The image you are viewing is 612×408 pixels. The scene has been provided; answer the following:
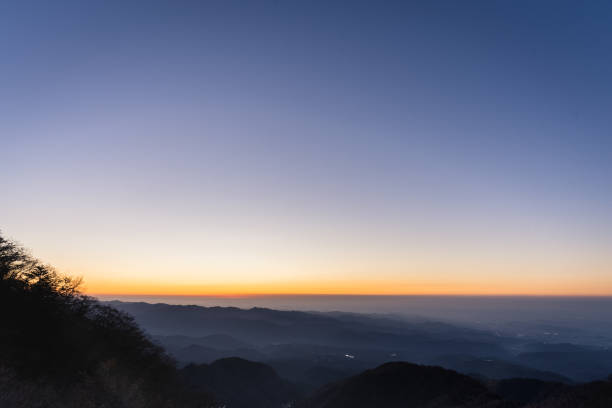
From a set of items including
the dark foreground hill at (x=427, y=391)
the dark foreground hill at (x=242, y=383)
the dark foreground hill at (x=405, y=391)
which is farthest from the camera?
the dark foreground hill at (x=242, y=383)

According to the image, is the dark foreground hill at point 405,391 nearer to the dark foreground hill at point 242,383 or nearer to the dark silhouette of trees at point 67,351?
the dark foreground hill at point 242,383

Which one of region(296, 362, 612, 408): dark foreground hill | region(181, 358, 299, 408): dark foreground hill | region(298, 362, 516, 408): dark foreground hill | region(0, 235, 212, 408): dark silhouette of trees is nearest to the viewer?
region(0, 235, 212, 408): dark silhouette of trees

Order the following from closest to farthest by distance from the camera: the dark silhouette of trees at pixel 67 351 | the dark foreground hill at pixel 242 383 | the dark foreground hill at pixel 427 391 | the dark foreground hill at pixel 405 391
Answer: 1. the dark silhouette of trees at pixel 67 351
2. the dark foreground hill at pixel 427 391
3. the dark foreground hill at pixel 405 391
4. the dark foreground hill at pixel 242 383

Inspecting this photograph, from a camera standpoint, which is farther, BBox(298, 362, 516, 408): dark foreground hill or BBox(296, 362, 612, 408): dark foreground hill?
BBox(298, 362, 516, 408): dark foreground hill

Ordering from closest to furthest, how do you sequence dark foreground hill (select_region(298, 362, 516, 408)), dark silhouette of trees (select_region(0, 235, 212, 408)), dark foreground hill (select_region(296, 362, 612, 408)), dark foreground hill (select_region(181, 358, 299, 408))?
dark silhouette of trees (select_region(0, 235, 212, 408)) → dark foreground hill (select_region(296, 362, 612, 408)) → dark foreground hill (select_region(298, 362, 516, 408)) → dark foreground hill (select_region(181, 358, 299, 408))

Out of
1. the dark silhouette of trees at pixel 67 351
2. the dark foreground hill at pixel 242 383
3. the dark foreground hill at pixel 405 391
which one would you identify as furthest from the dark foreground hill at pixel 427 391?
the dark silhouette of trees at pixel 67 351

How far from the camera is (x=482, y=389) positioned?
92.6m

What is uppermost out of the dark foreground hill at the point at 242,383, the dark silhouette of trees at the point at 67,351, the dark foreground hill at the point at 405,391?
the dark silhouette of trees at the point at 67,351

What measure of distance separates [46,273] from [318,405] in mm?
96901

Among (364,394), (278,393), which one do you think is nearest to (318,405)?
(364,394)

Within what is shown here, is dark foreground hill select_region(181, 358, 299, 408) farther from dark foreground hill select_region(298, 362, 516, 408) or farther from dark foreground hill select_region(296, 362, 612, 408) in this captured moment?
dark foreground hill select_region(298, 362, 516, 408)

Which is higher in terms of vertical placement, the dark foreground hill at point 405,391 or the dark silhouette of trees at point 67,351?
the dark silhouette of trees at point 67,351

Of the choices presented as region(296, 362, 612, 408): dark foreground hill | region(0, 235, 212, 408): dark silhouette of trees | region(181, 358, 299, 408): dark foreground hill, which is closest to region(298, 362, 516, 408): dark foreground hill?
region(296, 362, 612, 408): dark foreground hill

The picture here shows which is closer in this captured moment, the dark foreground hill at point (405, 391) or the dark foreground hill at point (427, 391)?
the dark foreground hill at point (427, 391)
